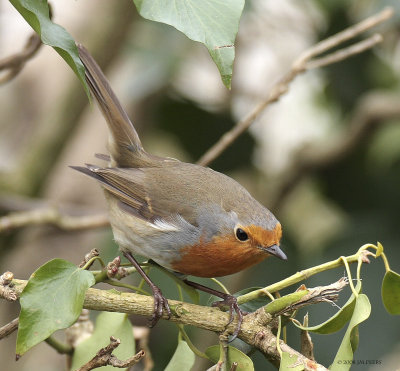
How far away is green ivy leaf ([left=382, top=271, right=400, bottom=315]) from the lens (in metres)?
1.62

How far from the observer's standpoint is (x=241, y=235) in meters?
2.40

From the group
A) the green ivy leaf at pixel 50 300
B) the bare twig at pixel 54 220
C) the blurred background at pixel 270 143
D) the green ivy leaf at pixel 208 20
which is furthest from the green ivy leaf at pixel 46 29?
the blurred background at pixel 270 143

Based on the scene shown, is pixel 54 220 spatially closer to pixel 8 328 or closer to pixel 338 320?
pixel 8 328

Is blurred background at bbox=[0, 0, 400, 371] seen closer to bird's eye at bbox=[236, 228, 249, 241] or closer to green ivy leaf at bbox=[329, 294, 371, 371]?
bird's eye at bbox=[236, 228, 249, 241]

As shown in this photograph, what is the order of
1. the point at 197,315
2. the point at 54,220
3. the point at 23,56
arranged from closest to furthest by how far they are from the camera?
1. the point at 197,315
2. the point at 23,56
3. the point at 54,220

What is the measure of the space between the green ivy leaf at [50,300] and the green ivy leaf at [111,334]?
0.33 metres

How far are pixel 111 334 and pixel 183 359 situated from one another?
23 cm

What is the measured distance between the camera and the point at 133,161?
290 centimetres

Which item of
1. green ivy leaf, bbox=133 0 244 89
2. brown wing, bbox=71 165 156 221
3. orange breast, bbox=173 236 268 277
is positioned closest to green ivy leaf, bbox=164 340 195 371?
orange breast, bbox=173 236 268 277

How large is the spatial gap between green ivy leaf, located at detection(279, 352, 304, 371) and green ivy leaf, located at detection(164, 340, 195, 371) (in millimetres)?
348

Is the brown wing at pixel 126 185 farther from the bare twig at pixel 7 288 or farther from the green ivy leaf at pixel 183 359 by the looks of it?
the bare twig at pixel 7 288

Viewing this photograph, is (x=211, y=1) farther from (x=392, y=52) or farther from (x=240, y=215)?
(x=392, y=52)

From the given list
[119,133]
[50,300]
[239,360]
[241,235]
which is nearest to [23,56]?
[119,133]

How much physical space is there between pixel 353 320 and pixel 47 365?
4029 mm
